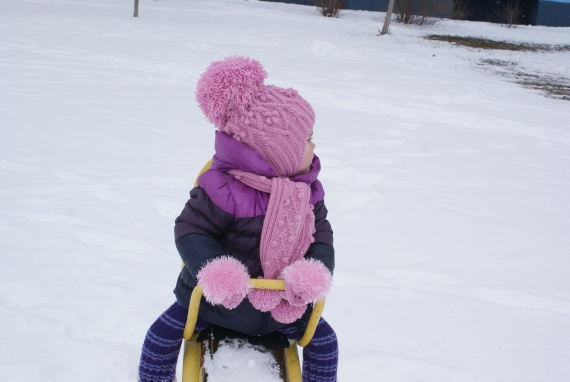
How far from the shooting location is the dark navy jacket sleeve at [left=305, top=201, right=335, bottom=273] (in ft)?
5.34

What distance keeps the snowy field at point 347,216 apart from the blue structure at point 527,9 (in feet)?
54.2

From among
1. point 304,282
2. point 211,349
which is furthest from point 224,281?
point 211,349

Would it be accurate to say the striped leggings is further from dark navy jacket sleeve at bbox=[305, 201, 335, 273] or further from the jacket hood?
the jacket hood

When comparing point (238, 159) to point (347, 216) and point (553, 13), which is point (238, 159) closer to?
point (347, 216)

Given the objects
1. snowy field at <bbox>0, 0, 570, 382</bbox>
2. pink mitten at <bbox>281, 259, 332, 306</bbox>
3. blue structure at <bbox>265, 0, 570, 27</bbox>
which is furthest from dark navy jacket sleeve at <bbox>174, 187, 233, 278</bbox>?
blue structure at <bbox>265, 0, 570, 27</bbox>

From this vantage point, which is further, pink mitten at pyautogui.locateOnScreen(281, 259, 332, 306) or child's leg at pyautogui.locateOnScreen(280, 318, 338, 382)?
child's leg at pyautogui.locateOnScreen(280, 318, 338, 382)

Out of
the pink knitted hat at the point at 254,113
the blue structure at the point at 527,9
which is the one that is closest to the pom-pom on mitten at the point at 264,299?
the pink knitted hat at the point at 254,113

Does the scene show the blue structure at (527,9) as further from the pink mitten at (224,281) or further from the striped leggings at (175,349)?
the pink mitten at (224,281)

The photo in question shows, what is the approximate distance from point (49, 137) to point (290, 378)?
3.84 metres

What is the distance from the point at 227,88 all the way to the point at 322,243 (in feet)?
1.83

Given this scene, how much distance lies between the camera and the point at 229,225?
158 centimetres

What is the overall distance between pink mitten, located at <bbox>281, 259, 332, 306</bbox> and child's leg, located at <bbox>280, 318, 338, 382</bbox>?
0.26 metres

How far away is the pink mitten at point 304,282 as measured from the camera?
141 centimetres

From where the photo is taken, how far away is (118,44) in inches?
405
